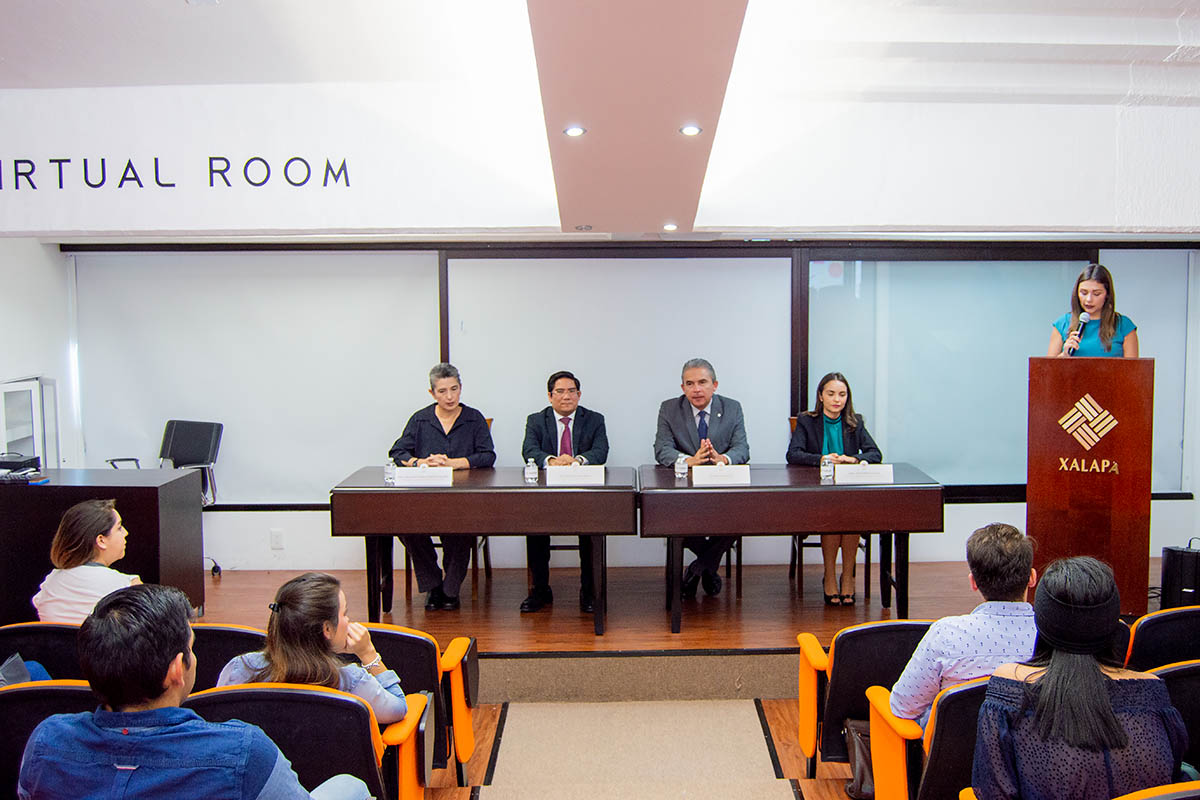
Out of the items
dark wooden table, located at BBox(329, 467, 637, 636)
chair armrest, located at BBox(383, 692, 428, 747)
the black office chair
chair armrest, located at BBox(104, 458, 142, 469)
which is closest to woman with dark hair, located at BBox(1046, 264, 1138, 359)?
dark wooden table, located at BBox(329, 467, 637, 636)

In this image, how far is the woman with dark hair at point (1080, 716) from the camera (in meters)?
1.66

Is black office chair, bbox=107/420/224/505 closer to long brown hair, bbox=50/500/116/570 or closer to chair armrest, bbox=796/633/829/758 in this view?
long brown hair, bbox=50/500/116/570

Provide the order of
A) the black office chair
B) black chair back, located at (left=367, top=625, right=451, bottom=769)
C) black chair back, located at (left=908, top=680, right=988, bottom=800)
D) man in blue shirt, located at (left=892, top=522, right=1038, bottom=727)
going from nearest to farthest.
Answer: black chair back, located at (left=908, top=680, right=988, bottom=800) < man in blue shirt, located at (left=892, top=522, right=1038, bottom=727) < black chair back, located at (left=367, top=625, right=451, bottom=769) < the black office chair

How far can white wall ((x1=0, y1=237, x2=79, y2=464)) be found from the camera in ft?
16.8

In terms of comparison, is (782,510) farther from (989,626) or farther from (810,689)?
(989,626)

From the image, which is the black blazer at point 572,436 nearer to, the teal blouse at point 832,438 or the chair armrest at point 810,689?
the teal blouse at point 832,438

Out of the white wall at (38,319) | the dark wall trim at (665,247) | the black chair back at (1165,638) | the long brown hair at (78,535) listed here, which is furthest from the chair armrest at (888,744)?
the white wall at (38,319)

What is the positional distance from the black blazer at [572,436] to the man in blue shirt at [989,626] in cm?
286

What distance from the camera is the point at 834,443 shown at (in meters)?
4.80

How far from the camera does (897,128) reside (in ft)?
11.5

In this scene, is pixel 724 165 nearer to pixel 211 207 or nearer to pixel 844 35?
pixel 844 35

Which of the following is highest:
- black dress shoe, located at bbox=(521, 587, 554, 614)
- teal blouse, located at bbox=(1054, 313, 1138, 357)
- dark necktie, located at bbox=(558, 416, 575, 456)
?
teal blouse, located at bbox=(1054, 313, 1138, 357)

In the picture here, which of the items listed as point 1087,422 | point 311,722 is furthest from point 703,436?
point 311,722

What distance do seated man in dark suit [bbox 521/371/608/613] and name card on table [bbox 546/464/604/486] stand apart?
29 centimetres
